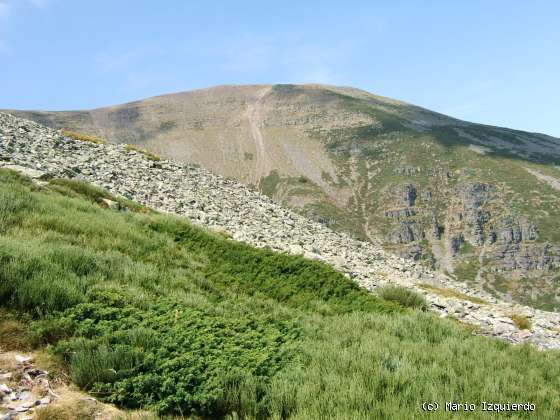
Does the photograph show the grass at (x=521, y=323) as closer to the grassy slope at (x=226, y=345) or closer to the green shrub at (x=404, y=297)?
the green shrub at (x=404, y=297)

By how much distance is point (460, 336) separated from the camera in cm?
909

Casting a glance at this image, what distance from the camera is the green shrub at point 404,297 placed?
14421 mm

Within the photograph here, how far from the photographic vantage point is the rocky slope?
19469 millimetres

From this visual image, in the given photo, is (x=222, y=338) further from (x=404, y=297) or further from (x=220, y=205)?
(x=220, y=205)

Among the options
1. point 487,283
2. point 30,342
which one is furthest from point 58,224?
point 487,283

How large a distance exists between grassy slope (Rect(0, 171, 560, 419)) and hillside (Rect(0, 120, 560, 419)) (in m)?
0.03

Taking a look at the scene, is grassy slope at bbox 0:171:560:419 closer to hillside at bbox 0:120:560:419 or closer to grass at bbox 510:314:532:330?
hillside at bbox 0:120:560:419

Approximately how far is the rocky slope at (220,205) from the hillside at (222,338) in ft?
22.4

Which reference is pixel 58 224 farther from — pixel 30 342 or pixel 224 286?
pixel 30 342

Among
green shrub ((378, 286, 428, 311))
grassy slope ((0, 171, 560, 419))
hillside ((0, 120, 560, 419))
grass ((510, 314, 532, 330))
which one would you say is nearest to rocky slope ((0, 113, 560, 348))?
grass ((510, 314, 532, 330))

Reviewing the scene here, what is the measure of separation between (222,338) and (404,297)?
953 cm

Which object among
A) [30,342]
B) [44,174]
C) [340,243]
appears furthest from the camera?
[340,243]

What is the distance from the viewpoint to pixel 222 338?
21.5ft

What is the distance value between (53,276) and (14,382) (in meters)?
2.50
